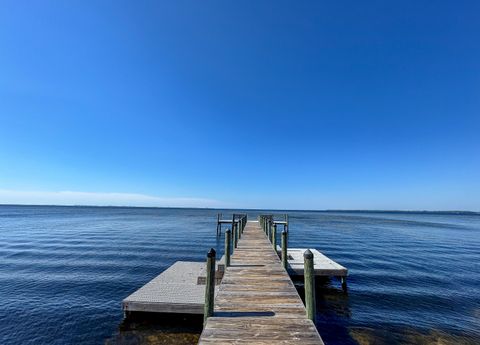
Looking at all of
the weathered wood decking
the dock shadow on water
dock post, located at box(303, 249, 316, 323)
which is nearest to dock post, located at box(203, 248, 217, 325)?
the weathered wood decking

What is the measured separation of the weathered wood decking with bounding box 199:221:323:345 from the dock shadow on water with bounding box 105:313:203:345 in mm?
1989

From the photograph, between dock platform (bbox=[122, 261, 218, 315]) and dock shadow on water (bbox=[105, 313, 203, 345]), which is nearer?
dock shadow on water (bbox=[105, 313, 203, 345])

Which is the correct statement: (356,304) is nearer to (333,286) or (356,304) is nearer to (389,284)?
(333,286)

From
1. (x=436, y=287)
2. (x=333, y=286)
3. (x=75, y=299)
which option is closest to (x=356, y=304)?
(x=333, y=286)

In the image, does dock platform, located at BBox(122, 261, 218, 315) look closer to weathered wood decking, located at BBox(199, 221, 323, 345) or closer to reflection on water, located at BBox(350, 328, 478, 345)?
weathered wood decking, located at BBox(199, 221, 323, 345)

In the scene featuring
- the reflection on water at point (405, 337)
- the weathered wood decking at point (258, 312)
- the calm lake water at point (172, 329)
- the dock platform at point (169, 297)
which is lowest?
the reflection on water at point (405, 337)

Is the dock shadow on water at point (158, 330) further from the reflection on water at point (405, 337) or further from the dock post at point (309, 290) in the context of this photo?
the reflection on water at point (405, 337)

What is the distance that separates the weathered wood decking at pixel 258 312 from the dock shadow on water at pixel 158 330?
1989 millimetres

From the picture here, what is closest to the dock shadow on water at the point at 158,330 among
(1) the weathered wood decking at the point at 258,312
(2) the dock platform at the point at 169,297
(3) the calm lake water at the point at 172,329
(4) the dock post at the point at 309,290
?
(3) the calm lake water at the point at 172,329

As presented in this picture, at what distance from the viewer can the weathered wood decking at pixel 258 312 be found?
4.76 m

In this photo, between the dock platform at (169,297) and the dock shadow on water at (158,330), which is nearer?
the dock shadow on water at (158,330)

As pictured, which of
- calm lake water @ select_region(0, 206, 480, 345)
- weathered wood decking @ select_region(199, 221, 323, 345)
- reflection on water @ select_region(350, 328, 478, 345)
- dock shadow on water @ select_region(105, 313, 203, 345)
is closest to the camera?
weathered wood decking @ select_region(199, 221, 323, 345)

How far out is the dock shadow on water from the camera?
25.4 ft

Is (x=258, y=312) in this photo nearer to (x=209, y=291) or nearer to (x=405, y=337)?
(x=209, y=291)
